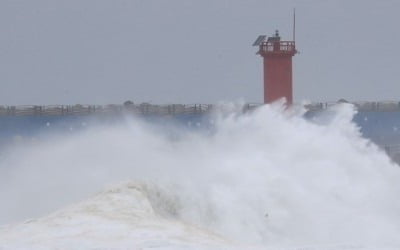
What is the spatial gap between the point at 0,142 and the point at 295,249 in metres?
17.7

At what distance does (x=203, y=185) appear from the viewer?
16.7m


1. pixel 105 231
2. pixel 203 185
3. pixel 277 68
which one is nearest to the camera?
pixel 105 231

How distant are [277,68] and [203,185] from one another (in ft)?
31.2

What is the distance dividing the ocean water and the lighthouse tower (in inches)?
32.7

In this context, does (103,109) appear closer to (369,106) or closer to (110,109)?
(110,109)

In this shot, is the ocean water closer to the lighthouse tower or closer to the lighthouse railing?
the lighthouse tower

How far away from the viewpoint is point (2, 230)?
11.2 meters

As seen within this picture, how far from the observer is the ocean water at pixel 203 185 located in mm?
11141

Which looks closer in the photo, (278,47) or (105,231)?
(105,231)

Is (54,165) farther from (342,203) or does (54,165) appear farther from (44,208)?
(342,203)

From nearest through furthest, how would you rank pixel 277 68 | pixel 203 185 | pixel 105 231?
1. pixel 105 231
2. pixel 203 185
3. pixel 277 68

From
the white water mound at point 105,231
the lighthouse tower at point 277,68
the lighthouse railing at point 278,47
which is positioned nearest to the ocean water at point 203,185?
the white water mound at point 105,231

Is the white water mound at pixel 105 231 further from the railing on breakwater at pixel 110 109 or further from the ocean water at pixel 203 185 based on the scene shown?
the railing on breakwater at pixel 110 109

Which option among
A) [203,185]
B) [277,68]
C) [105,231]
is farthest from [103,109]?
[105,231]
